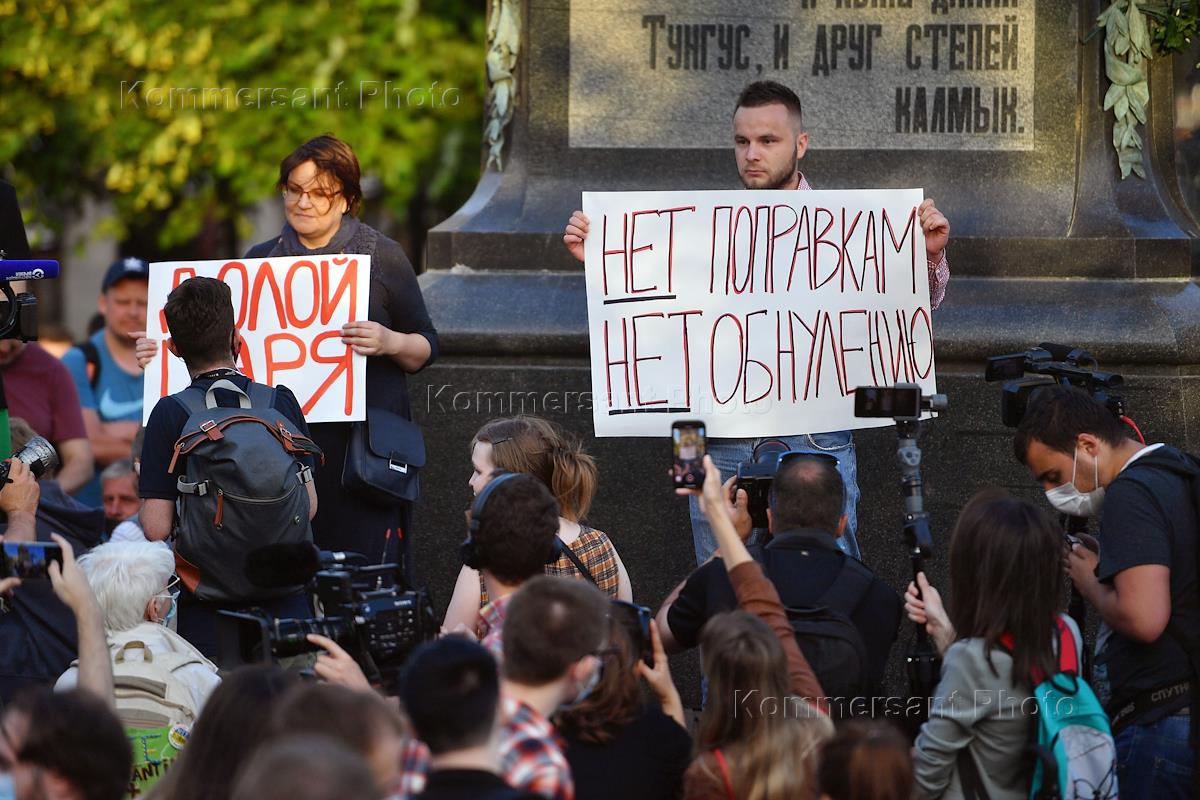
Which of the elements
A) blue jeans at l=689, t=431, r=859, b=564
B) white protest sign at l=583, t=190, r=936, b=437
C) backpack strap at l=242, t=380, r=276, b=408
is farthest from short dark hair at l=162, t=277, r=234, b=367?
blue jeans at l=689, t=431, r=859, b=564

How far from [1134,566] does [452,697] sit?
231cm

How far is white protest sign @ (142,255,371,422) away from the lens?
6.51 metres

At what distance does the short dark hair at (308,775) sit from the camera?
2898mm

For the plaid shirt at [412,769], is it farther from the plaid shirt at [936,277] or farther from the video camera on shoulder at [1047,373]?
the plaid shirt at [936,277]

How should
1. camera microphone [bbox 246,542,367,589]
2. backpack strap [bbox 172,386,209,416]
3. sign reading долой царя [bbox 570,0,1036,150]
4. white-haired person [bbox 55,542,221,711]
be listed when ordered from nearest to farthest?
1. camera microphone [bbox 246,542,367,589]
2. white-haired person [bbox 55,542,221,711]
3. backpack strap [bbox 172,386,209,416]
4. sign reading долой царя [bbox 570,0,1036,150]

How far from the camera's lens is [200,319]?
5.47 m

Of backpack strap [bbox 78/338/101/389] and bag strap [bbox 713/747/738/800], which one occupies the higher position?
backpack strap [bbox 78/338/101/389]

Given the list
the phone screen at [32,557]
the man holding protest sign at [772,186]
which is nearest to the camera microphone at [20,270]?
the phone screen at [32,557]

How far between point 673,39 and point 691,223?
168cm

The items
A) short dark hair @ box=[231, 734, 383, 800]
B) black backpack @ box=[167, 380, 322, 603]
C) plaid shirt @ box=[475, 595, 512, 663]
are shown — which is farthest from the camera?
black backpack @ box=[167, 380, 322, 603]

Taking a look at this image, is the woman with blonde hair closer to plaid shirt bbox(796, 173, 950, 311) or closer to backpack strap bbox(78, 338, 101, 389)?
plaid shirt bbox(796, 173, 950, 311)

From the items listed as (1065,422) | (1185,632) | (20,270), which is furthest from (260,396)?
(1185,632)

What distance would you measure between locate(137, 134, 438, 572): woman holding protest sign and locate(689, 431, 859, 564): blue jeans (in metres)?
1.02

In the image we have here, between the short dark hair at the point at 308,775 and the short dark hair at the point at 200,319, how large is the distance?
103 inches
